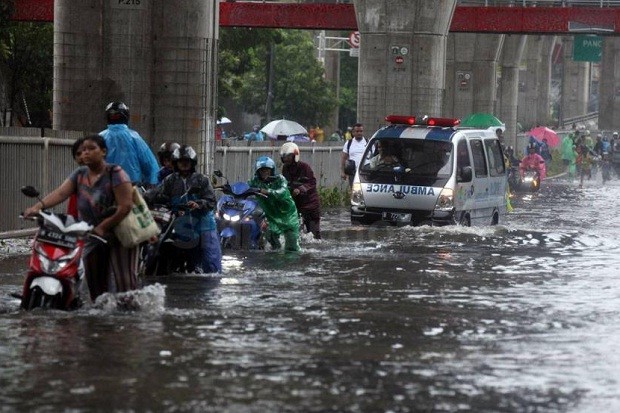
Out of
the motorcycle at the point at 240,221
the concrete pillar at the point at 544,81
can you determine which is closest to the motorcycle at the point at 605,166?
the motorcycle at the point at 240,221

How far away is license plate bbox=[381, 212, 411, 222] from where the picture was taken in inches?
971

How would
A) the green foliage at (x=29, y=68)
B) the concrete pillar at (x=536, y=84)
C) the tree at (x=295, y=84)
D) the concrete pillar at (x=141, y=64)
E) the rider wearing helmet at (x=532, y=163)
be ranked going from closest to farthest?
the concrete pillar at (x=141, y=64)
the green foliage at (x=29, y=68)
the rider wearing helmet at (x=532, y=163)
the tree at (x=295, y=84)
the concrete pillar at (x=536, y=84)

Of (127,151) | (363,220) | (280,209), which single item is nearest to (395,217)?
(363,220)

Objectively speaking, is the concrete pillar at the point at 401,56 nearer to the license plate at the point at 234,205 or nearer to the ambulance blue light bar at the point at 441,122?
the ambulance blue light bar at the point at 441,122

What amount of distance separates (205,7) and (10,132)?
16.9ft

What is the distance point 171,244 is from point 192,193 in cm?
66

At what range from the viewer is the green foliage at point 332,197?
34281 millimetres

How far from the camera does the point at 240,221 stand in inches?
785

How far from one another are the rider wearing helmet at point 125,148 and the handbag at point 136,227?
10.1 ft

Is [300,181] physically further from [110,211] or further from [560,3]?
[560,3]

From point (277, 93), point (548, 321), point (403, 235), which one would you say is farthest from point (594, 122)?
point (548, 321)

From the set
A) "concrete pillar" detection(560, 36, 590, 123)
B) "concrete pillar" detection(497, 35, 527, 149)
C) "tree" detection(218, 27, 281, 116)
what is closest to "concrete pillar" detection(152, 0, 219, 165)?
"tree" detection(218, 27, 281, 116)

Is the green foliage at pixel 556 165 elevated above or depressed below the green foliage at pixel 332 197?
below

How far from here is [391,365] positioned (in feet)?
34.3
